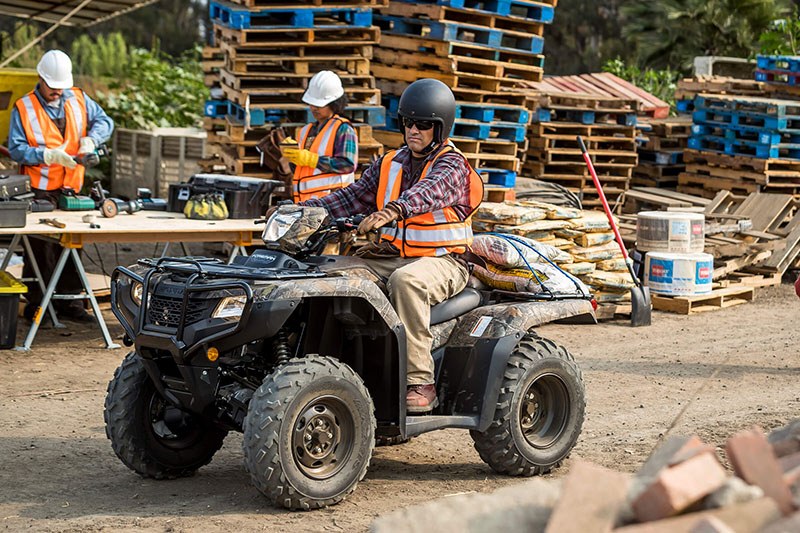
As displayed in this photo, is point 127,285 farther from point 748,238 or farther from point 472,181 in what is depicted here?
point 748,238

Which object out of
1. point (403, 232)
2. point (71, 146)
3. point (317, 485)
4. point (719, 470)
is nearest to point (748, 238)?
point (71, 146)

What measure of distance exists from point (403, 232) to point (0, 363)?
458cm

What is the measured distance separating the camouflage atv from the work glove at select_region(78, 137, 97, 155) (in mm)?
4818

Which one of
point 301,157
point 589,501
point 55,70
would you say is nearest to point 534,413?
point 589,501

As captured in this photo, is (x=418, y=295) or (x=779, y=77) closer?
(x=418, y=295)

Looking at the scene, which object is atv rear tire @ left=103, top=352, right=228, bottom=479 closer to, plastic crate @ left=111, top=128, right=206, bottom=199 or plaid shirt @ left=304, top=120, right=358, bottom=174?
plaid shirt @ left=304, top=120, right=358, bottom=174

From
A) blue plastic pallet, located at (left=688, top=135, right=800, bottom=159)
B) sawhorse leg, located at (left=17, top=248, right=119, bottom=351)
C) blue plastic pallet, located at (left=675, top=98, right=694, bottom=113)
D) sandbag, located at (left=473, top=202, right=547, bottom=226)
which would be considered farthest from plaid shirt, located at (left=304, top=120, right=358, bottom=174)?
blue plastic pallet, located at (left=675, top=98, right=694, bottom=113)

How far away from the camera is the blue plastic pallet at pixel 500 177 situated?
13.6m

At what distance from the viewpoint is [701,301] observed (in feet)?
43.7

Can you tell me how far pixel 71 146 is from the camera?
449 inches

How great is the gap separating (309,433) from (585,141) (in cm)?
1037

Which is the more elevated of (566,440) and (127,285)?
(127,285)

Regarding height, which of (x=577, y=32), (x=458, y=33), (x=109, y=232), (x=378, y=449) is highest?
(x=577, y=32)

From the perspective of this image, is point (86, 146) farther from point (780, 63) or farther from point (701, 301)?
point (780, 63)
